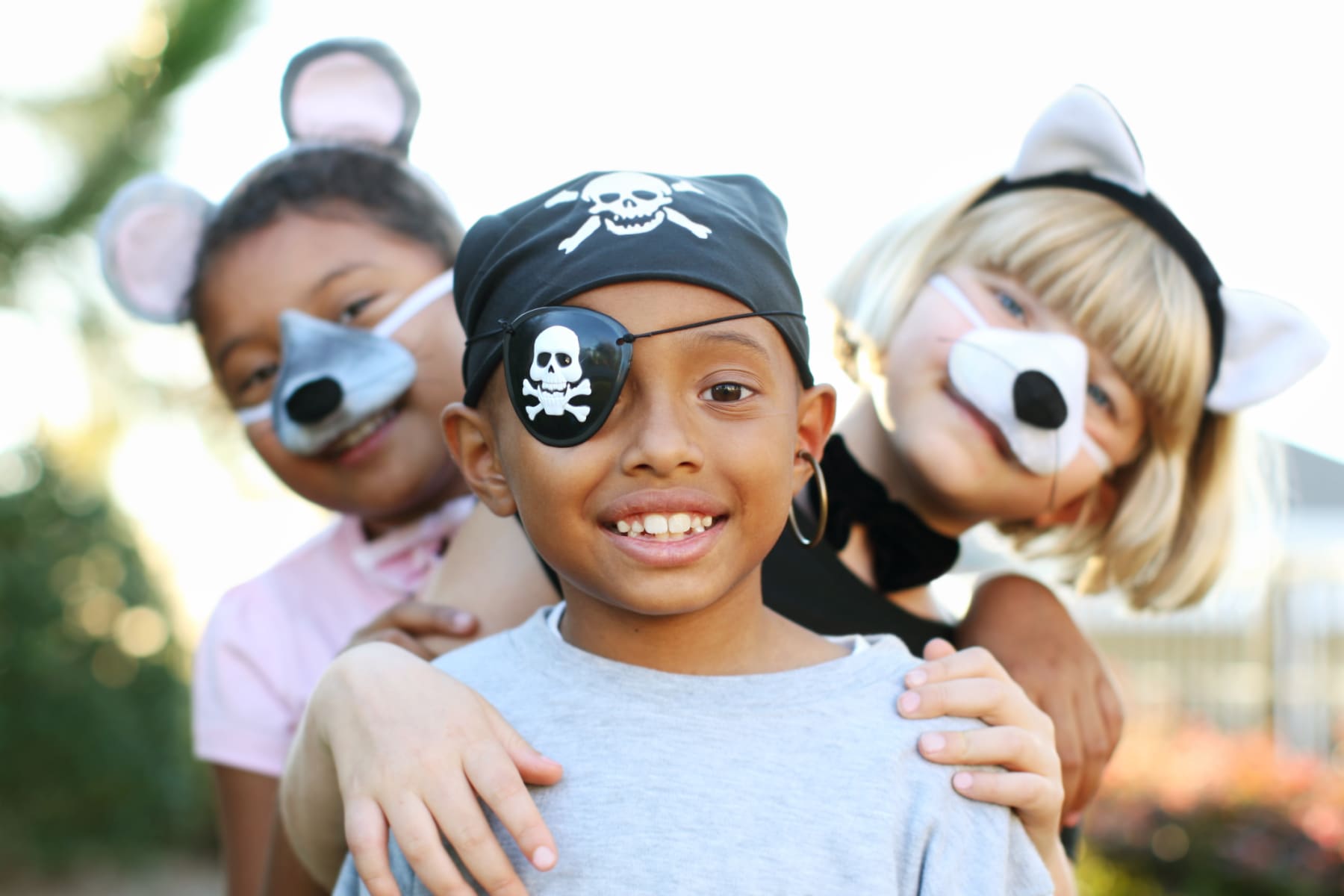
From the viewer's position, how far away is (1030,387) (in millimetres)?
2342

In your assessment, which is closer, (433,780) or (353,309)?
(433,780)

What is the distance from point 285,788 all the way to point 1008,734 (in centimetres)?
116

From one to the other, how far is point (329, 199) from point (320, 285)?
237 mm

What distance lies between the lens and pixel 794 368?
189 cm

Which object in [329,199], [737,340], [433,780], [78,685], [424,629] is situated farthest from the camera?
[78,685]

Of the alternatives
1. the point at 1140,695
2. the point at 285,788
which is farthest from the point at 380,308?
the point at 1140,695

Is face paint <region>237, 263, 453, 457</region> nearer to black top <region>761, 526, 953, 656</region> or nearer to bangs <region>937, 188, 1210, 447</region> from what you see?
black top <region>761, 526, 953, 656</region>

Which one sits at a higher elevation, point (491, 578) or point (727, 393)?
point (727, 393)

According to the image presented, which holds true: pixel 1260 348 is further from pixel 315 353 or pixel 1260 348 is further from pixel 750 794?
pixel 315 353

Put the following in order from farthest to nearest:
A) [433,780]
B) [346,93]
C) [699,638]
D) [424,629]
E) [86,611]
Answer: [86,611] < [346,93] < [424,629] < [699,638] < [433,780]

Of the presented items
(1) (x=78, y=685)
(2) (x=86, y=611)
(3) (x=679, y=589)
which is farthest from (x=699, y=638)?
(2) (x=86, y=611)

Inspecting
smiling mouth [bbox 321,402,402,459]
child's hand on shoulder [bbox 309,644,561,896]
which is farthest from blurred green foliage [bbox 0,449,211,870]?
child's hand on shoulder [bbox 309,644,561,896]

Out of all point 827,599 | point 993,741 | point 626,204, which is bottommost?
point 827,599

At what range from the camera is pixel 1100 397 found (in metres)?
2.53
